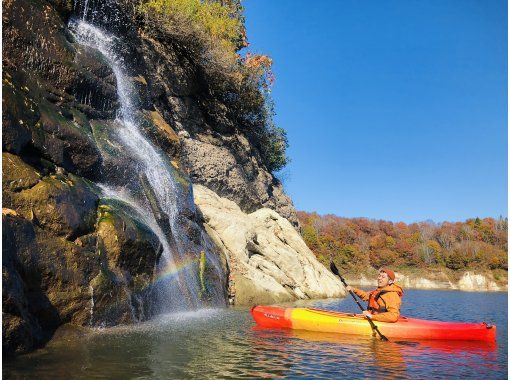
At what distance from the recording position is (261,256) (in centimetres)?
2455

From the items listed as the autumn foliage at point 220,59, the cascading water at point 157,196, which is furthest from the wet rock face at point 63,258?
the autumn foliage at point 220,59

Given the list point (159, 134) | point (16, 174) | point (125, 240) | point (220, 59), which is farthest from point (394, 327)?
point (220, 59)

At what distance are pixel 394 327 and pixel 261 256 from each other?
13.3m

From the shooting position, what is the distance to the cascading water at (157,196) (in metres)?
14.2

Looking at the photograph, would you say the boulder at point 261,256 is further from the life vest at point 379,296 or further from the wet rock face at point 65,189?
the life vest at point 379,296

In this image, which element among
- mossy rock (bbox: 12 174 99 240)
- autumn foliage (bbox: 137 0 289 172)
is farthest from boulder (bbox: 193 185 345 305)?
mossy rock (bbox: 12 174 99 240)

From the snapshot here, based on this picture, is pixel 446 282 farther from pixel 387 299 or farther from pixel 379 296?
pixel 387 299

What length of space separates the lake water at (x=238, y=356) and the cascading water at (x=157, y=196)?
101 inches

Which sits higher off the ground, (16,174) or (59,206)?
(16,174)

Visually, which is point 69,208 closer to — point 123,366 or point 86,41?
point 123,366

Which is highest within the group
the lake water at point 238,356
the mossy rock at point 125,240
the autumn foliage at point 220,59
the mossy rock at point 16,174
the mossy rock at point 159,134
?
the autumn foliage at point 220,59

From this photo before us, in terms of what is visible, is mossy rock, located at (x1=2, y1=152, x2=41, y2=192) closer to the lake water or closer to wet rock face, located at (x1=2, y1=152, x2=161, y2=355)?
wet rock face, located at (x1=2, y1=152, x2=161, y2=355)

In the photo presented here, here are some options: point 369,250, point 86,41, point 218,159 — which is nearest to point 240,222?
point 218,159

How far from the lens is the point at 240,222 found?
24.1m
